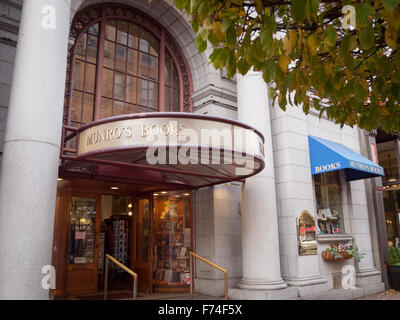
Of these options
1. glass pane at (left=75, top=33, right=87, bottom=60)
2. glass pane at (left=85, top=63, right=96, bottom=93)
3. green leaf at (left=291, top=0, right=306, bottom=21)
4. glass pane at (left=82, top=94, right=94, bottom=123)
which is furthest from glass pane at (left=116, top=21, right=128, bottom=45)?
green leaf at (left=291, top=0, right=306, bottom=21)

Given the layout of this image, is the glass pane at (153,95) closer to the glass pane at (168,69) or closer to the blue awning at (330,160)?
the glass pane at (168,69)

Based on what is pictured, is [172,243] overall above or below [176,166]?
below

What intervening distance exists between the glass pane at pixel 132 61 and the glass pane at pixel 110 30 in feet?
1.91

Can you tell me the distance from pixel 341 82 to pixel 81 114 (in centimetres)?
646

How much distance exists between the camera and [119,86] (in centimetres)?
966

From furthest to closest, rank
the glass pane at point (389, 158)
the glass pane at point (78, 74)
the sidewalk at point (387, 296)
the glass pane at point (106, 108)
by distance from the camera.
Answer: the glass pane at point (389, 158) → the sidewalk at point (387, 296) → the glass pane at point (106, 108) → the glass pane at point (78, 74)

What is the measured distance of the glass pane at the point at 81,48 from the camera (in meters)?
9.09

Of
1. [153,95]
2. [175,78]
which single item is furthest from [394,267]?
[153,95]

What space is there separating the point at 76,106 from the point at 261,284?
6264mm

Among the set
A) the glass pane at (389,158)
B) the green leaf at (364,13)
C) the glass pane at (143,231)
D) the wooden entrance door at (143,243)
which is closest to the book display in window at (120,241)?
the wooden entrance door at (143,243)

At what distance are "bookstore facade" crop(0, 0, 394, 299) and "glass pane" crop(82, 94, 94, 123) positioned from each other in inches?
1.4

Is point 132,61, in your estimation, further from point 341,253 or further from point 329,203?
point 341,253

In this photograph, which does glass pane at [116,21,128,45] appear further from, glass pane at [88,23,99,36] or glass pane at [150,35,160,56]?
glass pane at [150,35,160,56]

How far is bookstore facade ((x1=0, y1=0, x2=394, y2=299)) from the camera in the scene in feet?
21.2
